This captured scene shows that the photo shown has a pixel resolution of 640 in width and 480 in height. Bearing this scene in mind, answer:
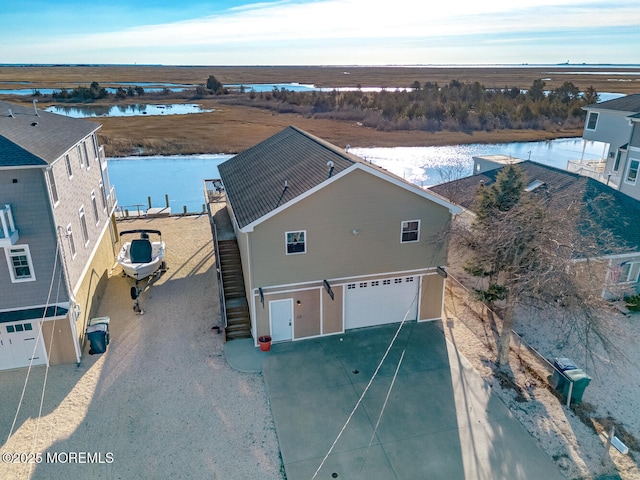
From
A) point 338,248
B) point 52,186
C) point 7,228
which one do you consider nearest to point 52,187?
point 52,186

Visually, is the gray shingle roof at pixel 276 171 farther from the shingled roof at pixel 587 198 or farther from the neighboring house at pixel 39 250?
the shingled roof at pixel 587 198

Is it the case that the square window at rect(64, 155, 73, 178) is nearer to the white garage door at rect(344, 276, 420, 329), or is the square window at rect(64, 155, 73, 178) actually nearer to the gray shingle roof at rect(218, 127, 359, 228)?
the gray shingle roof at rect(218, 127, 359, 228)

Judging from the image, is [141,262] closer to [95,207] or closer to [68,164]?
Result: [95,207]

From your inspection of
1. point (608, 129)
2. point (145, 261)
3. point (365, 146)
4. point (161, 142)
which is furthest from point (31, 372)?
point (365, 146)

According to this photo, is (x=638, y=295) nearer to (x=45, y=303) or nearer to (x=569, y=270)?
(x=569, y=270)

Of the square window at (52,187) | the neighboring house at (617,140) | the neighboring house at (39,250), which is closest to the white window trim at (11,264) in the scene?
the neighboring house at (39,250)

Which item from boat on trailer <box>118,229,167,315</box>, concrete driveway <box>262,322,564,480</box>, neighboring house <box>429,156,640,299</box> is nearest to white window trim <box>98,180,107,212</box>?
boat on trailer <box>118,229,167,315</box>
